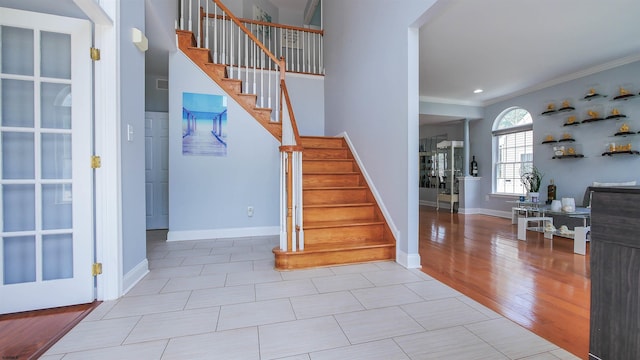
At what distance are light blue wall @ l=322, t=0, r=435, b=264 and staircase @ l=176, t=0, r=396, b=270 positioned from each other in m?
0.28

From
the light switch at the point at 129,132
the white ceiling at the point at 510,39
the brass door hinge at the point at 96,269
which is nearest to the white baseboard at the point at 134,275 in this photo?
the brass door hinge at the point at 96,269

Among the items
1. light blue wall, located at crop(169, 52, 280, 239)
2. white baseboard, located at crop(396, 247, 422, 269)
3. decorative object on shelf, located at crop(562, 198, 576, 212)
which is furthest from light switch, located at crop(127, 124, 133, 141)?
decorative object on shelf, located at crop(562, 198, 576, 212)

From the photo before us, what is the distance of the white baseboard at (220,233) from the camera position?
369cm

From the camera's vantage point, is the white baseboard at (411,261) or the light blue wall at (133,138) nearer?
the light blue wall at (133,138)

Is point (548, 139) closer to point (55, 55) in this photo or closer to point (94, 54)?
point (94, 54)

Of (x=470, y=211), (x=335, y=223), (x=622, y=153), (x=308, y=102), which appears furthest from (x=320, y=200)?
(x=470, y=211)

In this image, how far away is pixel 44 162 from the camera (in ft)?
6.15

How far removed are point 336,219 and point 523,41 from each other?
338cm

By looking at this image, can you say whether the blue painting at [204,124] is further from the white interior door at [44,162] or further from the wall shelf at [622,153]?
the wall shelf at [622,153]

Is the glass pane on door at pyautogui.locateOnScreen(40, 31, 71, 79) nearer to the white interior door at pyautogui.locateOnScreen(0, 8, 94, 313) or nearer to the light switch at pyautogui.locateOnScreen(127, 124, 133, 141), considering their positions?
the white interior door at pyautogui.locateOnScreen(0, 8, 94, 313)

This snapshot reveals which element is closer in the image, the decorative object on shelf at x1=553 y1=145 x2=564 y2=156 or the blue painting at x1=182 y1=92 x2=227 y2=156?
the blue painting at x1=182 y1=92 x2=227 y2=156

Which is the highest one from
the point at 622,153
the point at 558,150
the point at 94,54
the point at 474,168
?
the point at 94,54

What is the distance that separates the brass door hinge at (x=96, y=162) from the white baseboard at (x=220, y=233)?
1974 mm

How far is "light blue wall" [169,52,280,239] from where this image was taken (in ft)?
12.1
